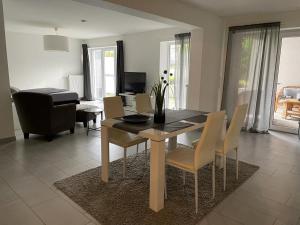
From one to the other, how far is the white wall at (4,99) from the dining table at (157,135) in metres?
2.31

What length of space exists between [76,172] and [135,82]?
4.40 metres

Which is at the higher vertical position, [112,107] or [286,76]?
[286,76]

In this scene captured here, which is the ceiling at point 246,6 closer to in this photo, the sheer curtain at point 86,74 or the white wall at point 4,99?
the white wall at point 4,99

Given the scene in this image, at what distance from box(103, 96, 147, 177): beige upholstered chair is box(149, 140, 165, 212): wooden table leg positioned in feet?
2.19

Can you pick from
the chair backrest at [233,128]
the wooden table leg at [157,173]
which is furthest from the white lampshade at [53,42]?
the chair backrest at [233,128]

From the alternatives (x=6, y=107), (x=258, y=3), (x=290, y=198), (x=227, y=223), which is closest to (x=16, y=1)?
(x=6, y=107)

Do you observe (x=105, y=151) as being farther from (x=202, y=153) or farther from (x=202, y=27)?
(x=202, y=27)

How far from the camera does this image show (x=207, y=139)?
6.89 feet

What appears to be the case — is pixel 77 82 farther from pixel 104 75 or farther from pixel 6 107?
pixel 6 107

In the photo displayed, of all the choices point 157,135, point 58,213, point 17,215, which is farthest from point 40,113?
point 157,135

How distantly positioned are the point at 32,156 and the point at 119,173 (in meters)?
1.45

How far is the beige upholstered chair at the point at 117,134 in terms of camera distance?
2693mm

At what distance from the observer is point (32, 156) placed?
3350 mm

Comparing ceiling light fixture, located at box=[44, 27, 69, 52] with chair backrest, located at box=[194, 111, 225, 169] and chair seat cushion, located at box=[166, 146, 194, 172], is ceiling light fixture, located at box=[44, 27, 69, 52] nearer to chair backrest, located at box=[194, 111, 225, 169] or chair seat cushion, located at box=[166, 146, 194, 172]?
chair seat cushion, located at box=[166, 146, 194, 172]
